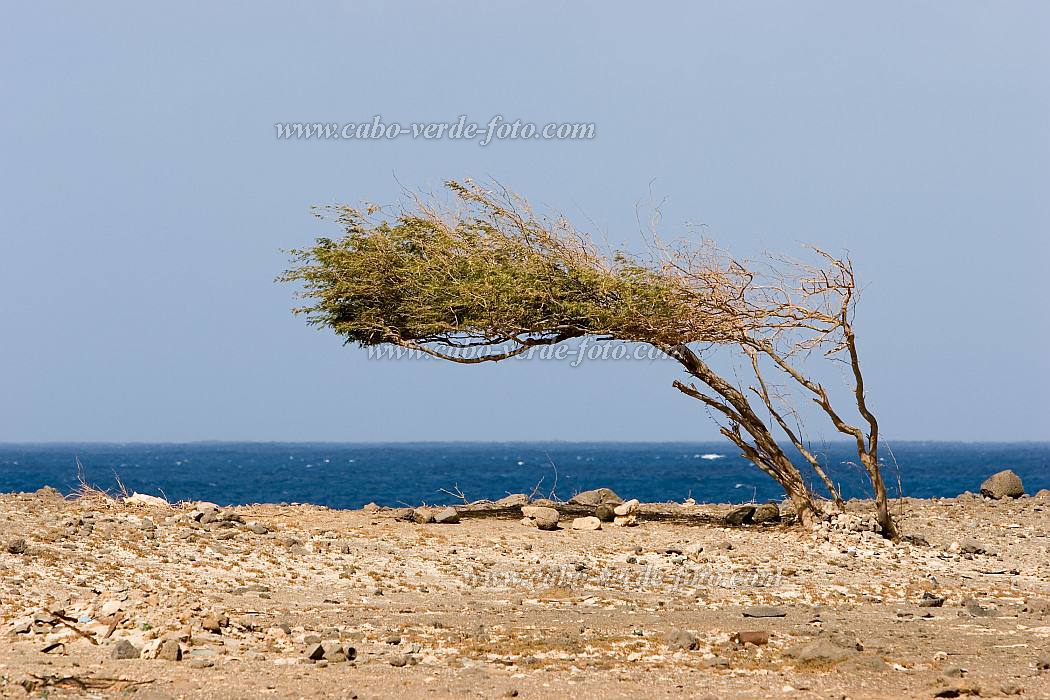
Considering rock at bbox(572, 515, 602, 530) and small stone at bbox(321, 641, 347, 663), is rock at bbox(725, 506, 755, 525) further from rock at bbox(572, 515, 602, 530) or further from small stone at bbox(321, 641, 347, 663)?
small stone at bbox(321, 641, 347, 663)

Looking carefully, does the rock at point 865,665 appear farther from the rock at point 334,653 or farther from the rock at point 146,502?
the rock at point 146,502

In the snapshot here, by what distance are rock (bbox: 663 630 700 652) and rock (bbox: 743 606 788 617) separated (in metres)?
1.87

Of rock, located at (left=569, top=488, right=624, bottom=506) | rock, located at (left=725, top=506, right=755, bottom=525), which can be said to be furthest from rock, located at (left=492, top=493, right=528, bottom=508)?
rock, located at (left=725, top=506, right=755, bottom=525)

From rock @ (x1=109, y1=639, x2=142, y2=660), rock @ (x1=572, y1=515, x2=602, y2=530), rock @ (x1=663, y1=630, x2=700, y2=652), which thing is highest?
rock @ (x1=572, y1=515, x2=602, y2=530)

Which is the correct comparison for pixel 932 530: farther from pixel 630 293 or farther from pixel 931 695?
pixel 931 695

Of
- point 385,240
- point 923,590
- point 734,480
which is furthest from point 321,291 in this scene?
point 734,480

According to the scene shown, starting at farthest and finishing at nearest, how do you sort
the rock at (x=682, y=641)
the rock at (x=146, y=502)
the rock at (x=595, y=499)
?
1. the rock at (x=595, y=499)
2. the rock at (x=146, y=502)
3. the rock at (x=682, y=641)

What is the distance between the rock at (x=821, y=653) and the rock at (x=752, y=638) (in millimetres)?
531

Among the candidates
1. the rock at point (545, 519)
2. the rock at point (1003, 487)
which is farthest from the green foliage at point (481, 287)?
the rock at point (1003, 487)

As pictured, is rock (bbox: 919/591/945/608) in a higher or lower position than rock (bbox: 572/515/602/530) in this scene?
lower

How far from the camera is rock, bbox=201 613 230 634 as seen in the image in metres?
11.0

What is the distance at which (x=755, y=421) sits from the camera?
1961 centimetres

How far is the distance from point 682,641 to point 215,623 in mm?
4433

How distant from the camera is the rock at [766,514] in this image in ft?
69.5
